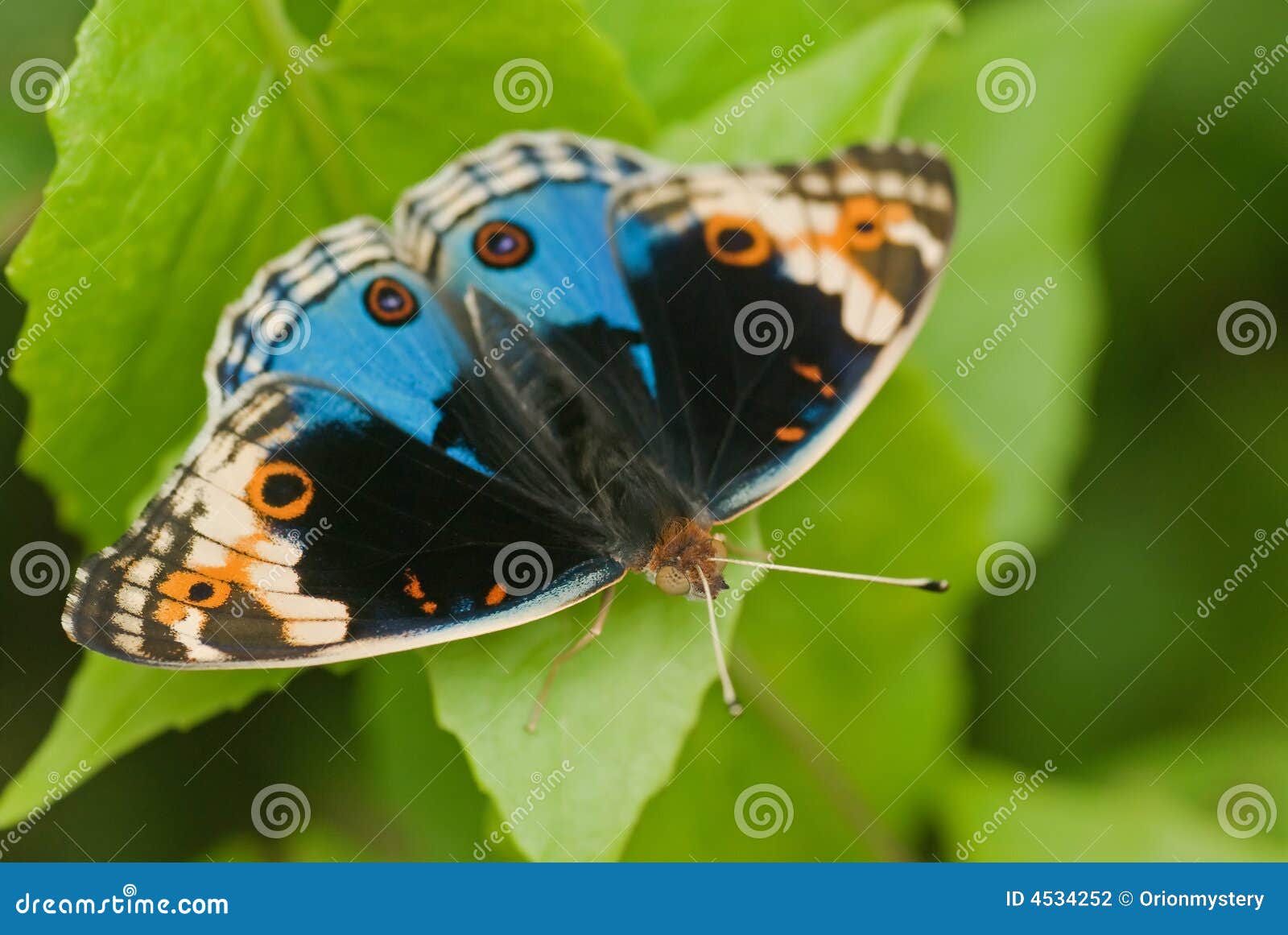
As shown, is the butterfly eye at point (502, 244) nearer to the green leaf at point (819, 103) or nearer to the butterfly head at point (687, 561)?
the green leaf at point (819, 103)

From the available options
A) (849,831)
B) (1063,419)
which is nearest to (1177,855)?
(849,831)

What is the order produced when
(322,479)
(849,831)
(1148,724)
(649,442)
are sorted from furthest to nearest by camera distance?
(1148,724)
(849,831)
(649,442)
(322,479)

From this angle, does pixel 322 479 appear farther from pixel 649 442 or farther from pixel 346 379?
pixel 649 442

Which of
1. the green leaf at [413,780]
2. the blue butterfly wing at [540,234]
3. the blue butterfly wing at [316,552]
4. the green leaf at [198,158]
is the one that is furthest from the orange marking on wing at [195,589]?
the blue butterfly wing at [540,234]

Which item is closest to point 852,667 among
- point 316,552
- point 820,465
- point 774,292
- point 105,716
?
point 820,465

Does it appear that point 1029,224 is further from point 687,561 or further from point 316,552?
point 316,552
